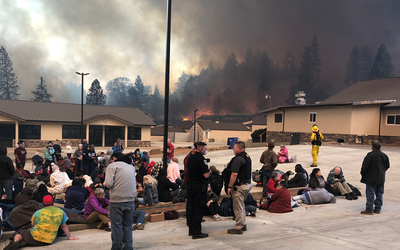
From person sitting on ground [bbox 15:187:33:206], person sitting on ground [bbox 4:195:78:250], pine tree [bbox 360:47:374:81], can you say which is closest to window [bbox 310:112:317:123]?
person sitting on ground [bbox 15:187:33:206]

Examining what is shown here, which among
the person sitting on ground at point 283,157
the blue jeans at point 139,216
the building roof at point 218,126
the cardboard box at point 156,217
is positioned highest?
the building roof at point 218,126

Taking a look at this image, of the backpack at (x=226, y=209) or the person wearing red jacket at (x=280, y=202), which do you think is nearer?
the backpack at (x=226, y=209)

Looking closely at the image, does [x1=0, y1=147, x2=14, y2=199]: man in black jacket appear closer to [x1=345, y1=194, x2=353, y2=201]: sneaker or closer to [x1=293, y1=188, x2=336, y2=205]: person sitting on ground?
[x1=293, y1=188, x2=336, y2=205]: person sitting on ground

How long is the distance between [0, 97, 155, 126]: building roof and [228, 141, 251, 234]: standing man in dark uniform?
3636 cm

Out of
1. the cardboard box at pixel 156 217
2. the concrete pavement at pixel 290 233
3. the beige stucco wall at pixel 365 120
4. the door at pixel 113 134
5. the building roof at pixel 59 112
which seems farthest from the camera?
the door at pixel 113 134

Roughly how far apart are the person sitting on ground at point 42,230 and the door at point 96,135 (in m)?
37.1

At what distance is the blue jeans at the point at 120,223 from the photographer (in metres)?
5.04

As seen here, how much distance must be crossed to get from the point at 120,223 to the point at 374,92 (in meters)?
36.3

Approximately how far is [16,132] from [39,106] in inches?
265

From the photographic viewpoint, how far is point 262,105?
147 m

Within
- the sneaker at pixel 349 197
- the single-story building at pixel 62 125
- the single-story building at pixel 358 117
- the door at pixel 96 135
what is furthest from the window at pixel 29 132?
the sneaker at pixel 349 197

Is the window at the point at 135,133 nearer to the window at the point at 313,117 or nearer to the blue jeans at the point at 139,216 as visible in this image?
the window at the point at 313,117

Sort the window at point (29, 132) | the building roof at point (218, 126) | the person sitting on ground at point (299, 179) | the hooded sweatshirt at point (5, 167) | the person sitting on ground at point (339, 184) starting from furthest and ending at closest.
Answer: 1. the building roof at point (218, 126)
2. the window at point (29, 132)
3. the person sitting on ground at point (299, 179)
4. the person sitting on ground at point (339, 184)
5. the hooded sweatshirt at point (5, 167)

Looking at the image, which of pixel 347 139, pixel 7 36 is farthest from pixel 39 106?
pixel 7 36
